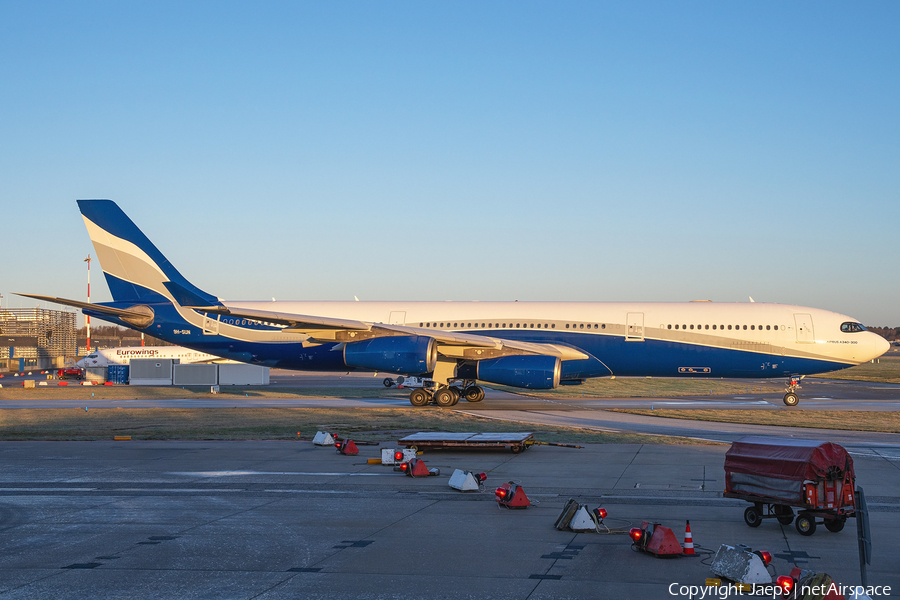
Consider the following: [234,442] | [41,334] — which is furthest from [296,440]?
[41,334]

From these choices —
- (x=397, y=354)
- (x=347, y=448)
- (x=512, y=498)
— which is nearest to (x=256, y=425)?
(x=397, y=354)

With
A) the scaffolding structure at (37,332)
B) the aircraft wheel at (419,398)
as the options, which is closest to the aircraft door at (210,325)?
the aircraft wheel at (419,398)

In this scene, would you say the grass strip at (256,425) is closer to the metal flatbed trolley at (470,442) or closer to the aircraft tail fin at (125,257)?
the metal flatbed trolley at (470,442)

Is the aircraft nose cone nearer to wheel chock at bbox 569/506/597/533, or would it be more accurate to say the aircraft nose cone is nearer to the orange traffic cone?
wheel chock at bbox 569/506/597/533

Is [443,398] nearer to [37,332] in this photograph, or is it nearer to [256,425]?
[256,425]

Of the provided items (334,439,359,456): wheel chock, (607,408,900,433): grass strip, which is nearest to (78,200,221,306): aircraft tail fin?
(334,439,359,456): wheel chock

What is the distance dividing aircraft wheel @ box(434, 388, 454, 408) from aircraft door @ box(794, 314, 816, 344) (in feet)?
48.5

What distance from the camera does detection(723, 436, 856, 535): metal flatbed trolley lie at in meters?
10.2

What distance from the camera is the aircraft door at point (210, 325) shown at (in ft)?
112

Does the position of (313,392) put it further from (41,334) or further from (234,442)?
(41,334)

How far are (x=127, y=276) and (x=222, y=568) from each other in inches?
1092

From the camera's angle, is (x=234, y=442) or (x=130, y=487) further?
(x=234, y=442)

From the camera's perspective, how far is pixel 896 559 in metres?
9.10

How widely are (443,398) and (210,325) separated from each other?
1111cm
